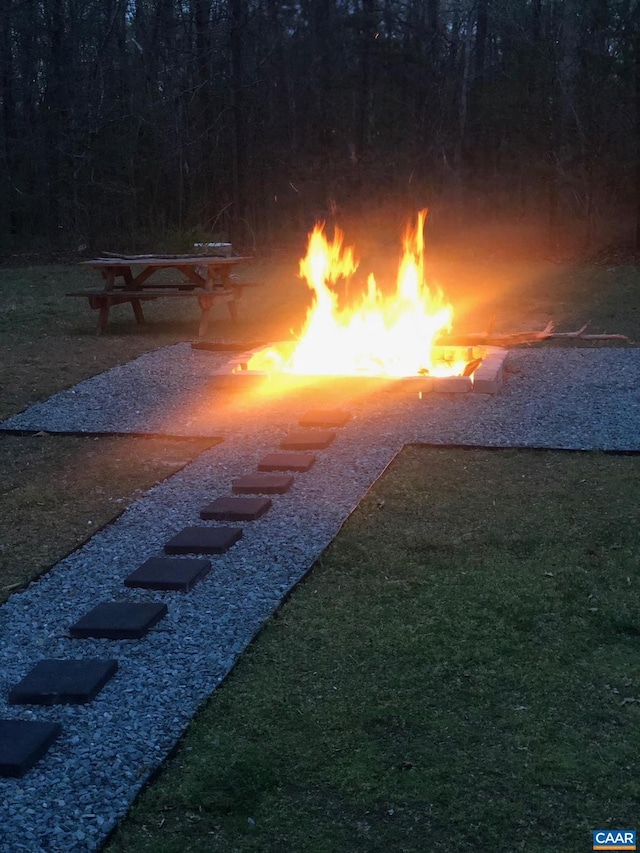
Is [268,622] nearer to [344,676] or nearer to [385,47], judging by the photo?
[344,676]

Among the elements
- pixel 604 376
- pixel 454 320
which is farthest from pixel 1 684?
pixel 454 320

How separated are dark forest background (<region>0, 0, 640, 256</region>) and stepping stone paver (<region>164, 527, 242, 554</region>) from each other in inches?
656

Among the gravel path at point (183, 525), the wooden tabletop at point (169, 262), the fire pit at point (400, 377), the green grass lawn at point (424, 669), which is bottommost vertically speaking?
the green grass lawn at point (424, 669)

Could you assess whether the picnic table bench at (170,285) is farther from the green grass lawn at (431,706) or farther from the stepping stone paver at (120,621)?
the stepping stone paver at (120,621)

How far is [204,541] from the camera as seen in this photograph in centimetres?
443

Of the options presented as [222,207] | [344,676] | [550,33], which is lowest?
[344,676]

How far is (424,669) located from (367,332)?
5.55 m

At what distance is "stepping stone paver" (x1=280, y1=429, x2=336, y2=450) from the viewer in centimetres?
609

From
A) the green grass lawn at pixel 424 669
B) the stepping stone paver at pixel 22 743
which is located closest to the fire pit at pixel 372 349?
the green grass lawn at pixel 424 669

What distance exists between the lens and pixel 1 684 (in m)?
3.25

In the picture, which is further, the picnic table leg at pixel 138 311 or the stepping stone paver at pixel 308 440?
the picnic table leg at pixel 138 311

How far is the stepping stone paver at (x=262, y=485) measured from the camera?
5.25 meters

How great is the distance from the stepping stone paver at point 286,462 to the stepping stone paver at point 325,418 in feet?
2.57

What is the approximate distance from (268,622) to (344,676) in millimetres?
501
